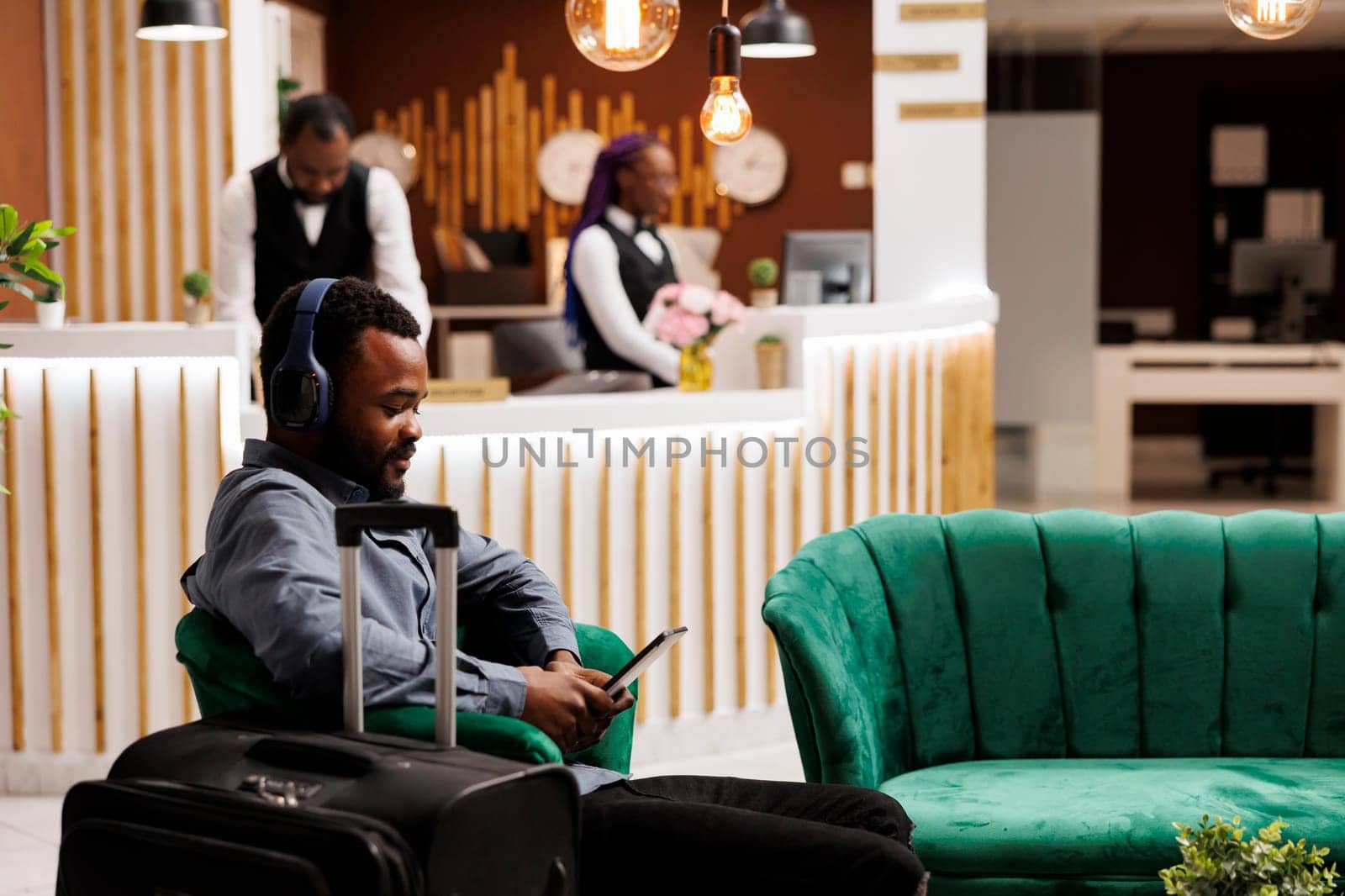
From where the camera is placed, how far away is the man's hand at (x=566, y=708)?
2.08m

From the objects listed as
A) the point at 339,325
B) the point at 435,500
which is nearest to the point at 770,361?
the point at 435,500

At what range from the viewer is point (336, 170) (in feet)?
13.9

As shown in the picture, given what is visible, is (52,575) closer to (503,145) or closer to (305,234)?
(305,234)

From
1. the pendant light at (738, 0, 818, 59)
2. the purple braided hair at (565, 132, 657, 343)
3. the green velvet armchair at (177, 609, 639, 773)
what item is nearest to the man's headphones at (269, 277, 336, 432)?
the green velvet armchair at (177, 609, 639, 773)

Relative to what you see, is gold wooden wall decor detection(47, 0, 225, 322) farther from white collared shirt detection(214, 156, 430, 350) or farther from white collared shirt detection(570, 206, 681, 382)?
white collared shirt detection(570, 206, 681, 382)

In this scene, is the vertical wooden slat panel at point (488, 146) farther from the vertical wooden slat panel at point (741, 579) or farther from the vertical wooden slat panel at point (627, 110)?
the vertical wooden slat panel at point (741, 579)

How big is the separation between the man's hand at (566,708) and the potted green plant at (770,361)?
8.01ft

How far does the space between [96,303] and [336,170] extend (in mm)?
844

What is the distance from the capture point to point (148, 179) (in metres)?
4.49

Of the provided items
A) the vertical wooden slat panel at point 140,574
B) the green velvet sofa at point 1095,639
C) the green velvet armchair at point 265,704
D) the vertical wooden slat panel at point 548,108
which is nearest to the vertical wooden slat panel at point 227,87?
the vertical wooden slat panel at point 140,574

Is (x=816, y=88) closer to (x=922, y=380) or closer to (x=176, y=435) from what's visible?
(x=922, y=380)

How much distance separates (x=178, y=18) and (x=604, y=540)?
174 centimetres

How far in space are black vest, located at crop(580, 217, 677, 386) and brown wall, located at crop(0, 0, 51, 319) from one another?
5.18 feet

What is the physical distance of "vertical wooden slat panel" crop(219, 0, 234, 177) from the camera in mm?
4438
